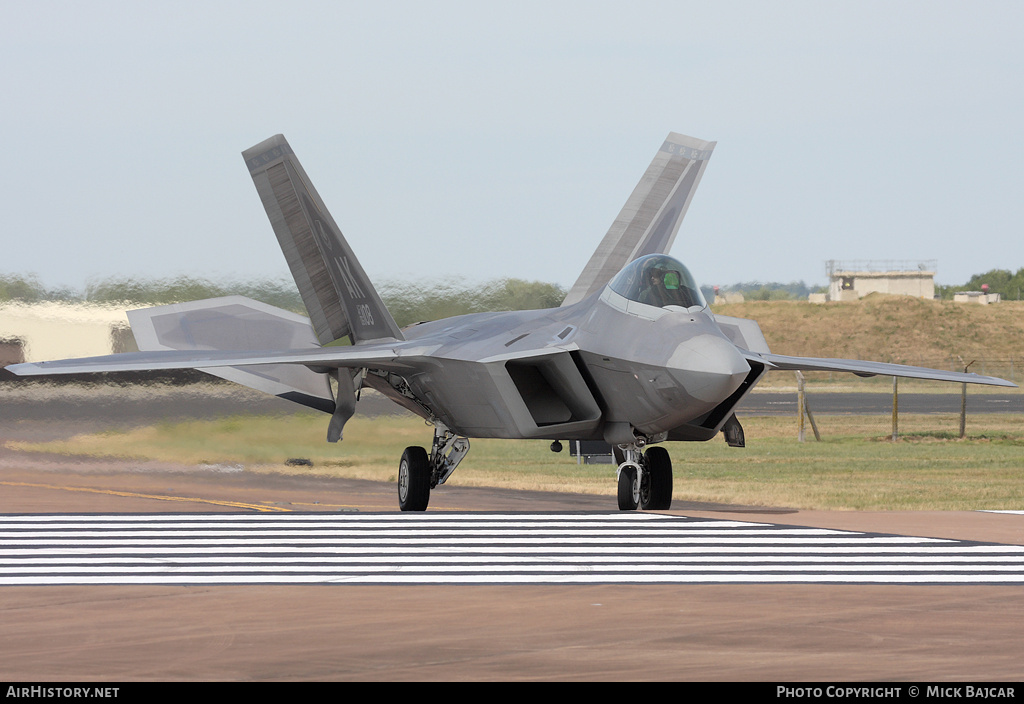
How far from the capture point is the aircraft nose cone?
12.5 m

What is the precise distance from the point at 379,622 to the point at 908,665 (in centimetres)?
287

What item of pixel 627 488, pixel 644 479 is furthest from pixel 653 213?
pixel 627 488

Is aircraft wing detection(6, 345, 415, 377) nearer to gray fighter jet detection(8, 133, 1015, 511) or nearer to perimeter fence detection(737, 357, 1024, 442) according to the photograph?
gray fighter jet detection(8, 133, 1015, 511)

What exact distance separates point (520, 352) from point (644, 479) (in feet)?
7.18

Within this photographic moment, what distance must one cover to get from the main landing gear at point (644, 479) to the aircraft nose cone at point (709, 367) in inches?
73.1

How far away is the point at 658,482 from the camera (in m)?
14.9

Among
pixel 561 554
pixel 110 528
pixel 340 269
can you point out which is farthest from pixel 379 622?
pixel 340 269

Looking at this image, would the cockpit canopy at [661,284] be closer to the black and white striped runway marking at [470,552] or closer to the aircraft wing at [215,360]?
the black and white striped runway marking at [470,552]

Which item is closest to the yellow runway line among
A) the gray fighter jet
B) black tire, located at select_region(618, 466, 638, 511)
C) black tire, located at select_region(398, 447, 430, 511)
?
the gray fighter jet

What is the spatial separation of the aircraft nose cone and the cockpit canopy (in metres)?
0.69

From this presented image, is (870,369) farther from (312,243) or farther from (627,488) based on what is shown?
(312,243)

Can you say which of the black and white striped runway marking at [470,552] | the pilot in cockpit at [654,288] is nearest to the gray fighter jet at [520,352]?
the pilot in cockpit at [654,288]

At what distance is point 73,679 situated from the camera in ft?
→ 18.6
